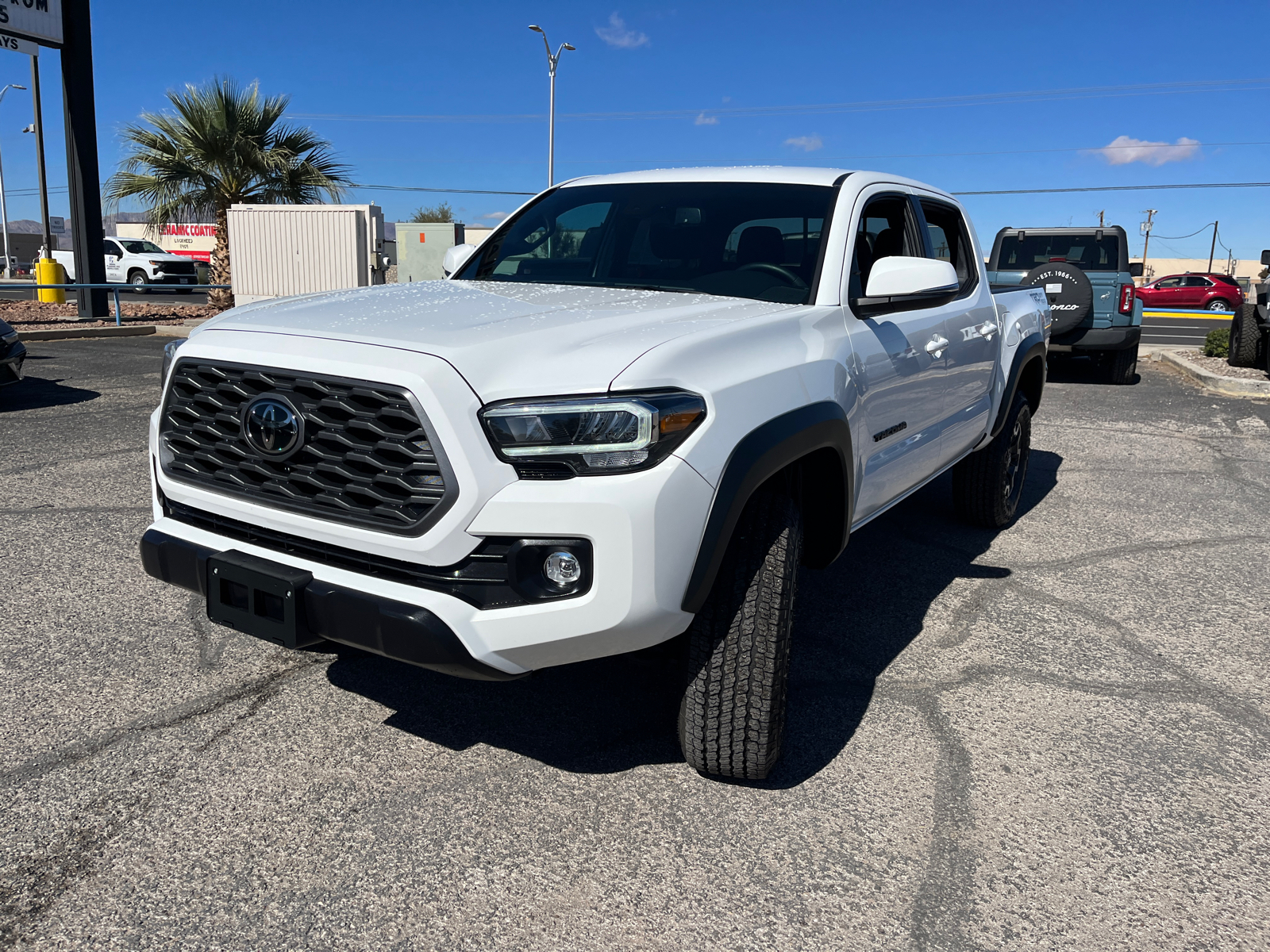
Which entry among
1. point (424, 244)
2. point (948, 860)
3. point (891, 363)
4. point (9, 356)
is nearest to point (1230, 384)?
point (891, 363)

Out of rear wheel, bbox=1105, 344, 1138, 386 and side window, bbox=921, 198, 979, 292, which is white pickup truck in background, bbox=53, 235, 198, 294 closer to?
rear wheel, bbox=1105, 344, 1138, 386

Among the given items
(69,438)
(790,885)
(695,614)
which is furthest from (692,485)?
(69,438)

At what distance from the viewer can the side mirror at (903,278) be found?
3119mm

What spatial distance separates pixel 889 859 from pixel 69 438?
21.2 ft

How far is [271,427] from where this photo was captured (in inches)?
93.4

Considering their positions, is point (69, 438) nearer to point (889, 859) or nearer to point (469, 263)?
point (469, 263)

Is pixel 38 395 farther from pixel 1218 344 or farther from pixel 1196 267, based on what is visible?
pixel 1196 267

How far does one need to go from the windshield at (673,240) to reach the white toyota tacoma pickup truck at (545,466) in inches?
1.4

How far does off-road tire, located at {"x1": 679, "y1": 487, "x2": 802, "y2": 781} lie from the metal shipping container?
16.6 meters

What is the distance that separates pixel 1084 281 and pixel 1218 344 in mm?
5327

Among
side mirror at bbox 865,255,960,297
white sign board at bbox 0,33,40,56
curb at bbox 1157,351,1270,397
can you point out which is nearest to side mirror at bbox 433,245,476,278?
side mirror at bbox 865,255,960,297

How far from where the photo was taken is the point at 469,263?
4.08 m

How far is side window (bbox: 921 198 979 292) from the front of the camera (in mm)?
4574

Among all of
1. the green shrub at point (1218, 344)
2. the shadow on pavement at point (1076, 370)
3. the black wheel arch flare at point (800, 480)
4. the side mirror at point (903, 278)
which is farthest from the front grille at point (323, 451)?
the green shrub at point (1218, 344)
